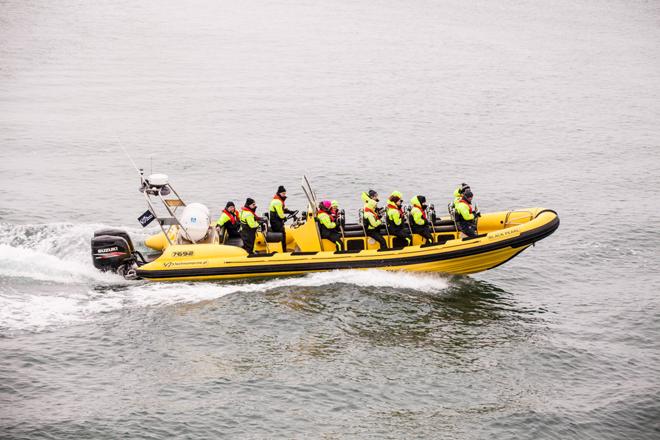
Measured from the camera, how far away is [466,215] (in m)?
18.4


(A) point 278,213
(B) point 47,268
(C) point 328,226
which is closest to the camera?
(C) point 328,226

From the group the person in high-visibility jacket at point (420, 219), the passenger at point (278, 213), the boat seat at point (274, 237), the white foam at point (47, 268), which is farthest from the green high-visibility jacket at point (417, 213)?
the white foam at point (47, 268)

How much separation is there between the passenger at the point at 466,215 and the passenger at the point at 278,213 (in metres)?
4.05

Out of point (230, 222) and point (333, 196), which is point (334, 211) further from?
point (333, 196)

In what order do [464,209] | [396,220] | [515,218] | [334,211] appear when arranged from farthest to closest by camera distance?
→ [515,218], [334,211], [396,220], [464,209]

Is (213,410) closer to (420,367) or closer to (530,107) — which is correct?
(420,367)

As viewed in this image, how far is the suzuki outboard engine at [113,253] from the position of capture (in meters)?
18.5

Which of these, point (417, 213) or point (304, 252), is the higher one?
point (417, 213)

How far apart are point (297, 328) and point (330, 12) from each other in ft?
152

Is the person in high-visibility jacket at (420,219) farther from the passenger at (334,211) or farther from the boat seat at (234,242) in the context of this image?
the boat seat at (234,242)

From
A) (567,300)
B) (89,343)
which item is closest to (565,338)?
(567,300)

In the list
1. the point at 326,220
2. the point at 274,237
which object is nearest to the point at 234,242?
the point at 274,237

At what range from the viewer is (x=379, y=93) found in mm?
41594

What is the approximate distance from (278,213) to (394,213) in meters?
2.73
